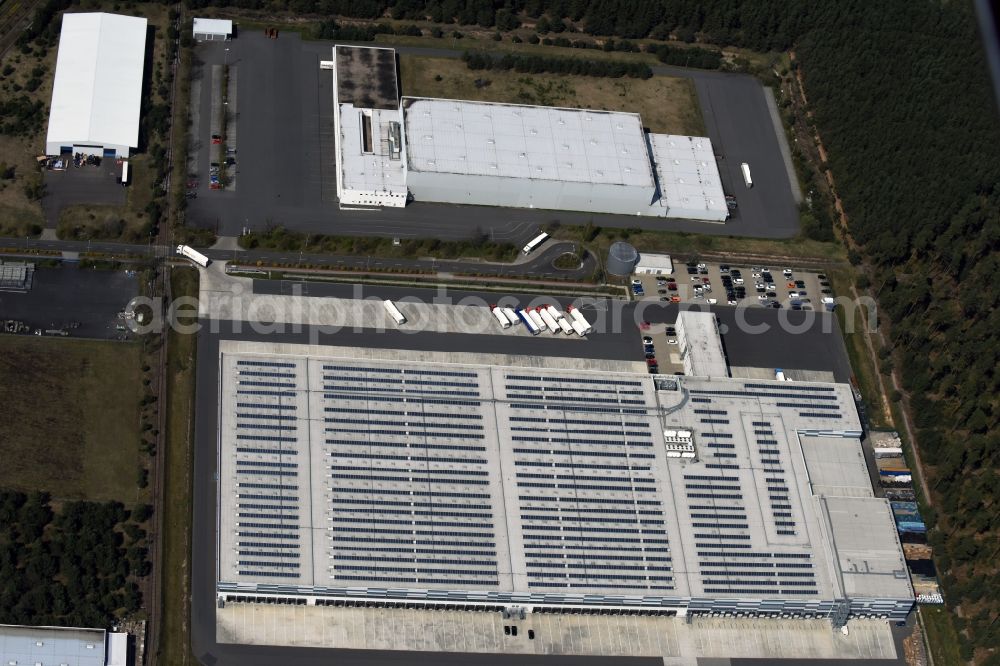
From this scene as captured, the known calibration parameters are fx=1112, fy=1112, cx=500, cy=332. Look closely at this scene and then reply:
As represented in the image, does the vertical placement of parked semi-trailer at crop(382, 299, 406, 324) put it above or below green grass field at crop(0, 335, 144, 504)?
above

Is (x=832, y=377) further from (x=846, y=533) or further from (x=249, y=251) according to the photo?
(x=249, y=251)

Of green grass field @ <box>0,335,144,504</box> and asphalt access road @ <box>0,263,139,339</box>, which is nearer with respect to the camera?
green grass field @ <box>0,335,144,504</box>

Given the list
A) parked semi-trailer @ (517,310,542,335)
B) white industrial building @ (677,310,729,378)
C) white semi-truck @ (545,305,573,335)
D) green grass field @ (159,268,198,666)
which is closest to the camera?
green grass field @ (159,268,198,666)

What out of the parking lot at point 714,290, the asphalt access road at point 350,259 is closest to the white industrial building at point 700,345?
the parking lot at point 714,290

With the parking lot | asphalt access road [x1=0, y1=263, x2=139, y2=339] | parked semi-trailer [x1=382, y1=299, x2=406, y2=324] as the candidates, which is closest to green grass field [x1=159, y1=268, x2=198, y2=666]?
asphalt access road [x1=0, y1=263, x2=139, y2=339]

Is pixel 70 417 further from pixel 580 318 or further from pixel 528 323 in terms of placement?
pixel 580 318

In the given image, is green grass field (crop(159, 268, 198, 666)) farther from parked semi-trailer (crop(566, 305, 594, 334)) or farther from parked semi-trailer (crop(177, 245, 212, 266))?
parked semi-trailer (crop(566, 305, 594, 334))

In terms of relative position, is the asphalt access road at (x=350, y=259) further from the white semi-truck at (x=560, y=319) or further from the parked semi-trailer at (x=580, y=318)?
the white semi-truck at (x=560, y=319)

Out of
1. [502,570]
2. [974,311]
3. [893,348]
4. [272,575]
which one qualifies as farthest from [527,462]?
[974,311]
